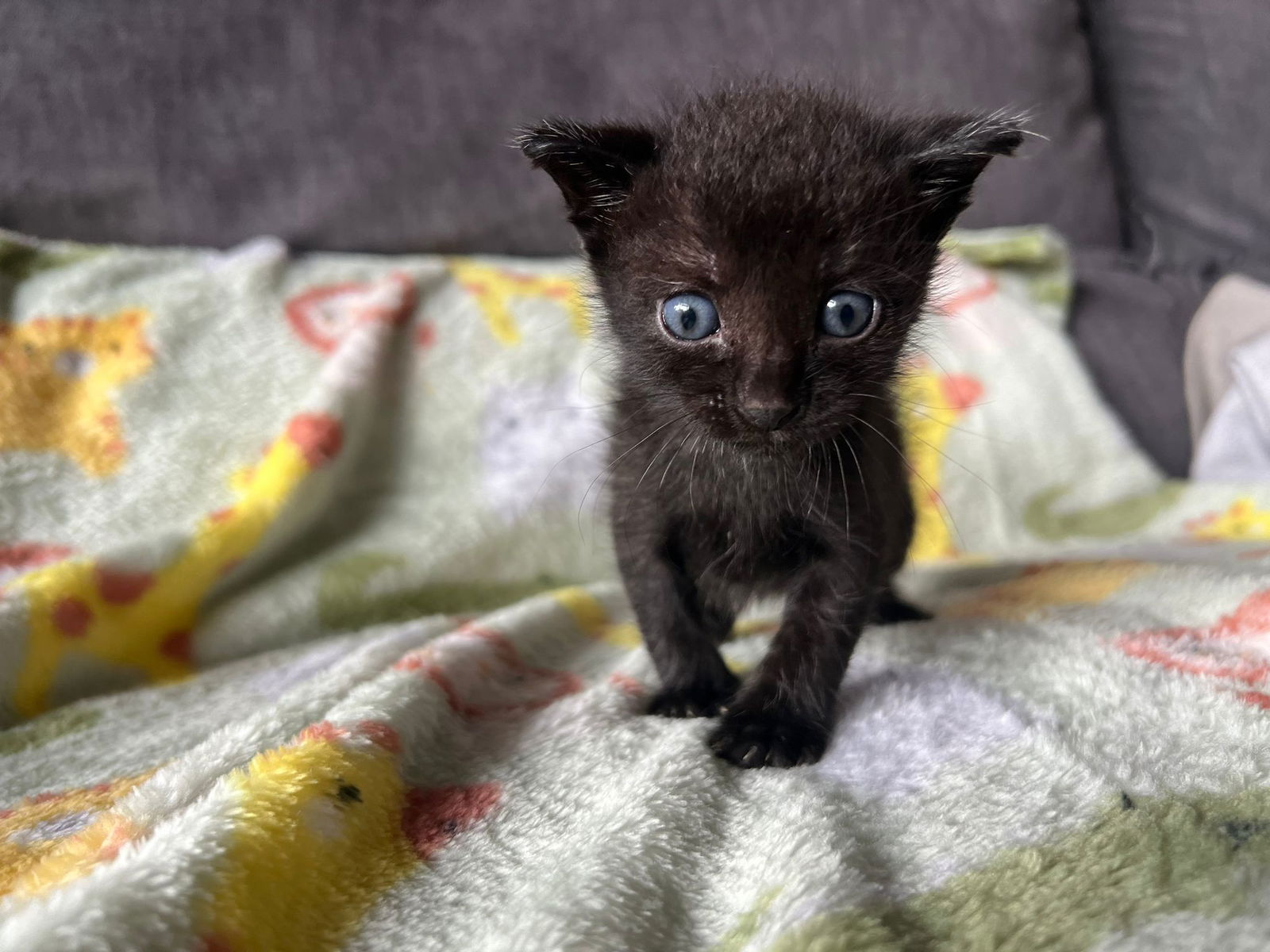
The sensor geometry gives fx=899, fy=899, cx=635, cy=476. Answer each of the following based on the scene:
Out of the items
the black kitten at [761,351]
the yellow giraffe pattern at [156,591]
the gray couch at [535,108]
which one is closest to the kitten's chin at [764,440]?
the black kitten at [761,351]

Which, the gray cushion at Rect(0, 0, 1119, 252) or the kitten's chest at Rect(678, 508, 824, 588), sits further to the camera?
the gray cushion at Rect(0, 0, 1119, 252)

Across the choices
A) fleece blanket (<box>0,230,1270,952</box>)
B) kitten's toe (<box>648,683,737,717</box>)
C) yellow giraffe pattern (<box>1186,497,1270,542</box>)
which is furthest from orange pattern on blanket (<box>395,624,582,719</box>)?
yellow giraffe pattern (<box>1186,497,1270,542</box>)

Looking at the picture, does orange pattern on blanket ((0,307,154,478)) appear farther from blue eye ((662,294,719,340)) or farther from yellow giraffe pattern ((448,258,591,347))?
blue eye ((662,294,719,340))

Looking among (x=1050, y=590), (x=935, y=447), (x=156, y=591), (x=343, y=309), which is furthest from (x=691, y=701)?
(x=343, y=309)

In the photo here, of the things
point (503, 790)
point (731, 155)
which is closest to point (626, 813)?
point (503, 790)

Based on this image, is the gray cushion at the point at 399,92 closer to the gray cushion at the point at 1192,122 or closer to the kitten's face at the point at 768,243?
the gray cushion at the point at 1192,122

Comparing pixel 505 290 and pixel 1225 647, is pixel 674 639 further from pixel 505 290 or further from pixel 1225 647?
pixel 505 290

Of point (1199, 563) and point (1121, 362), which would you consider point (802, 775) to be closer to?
point (1199, 563)
